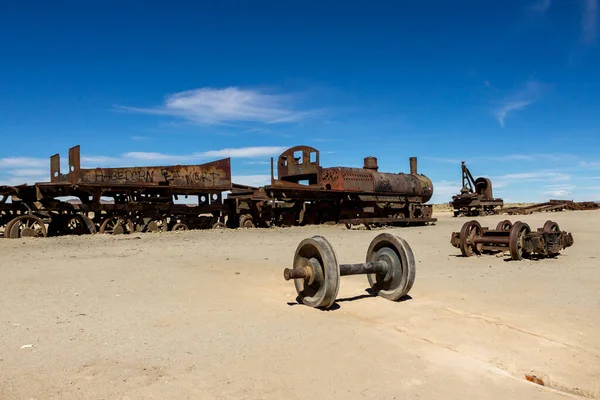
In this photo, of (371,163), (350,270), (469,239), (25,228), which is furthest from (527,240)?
(371,163)

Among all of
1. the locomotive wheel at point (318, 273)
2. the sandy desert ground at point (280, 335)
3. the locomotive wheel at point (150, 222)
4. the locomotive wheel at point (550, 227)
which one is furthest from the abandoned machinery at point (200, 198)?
the locomotive wheel at point (318, 273)

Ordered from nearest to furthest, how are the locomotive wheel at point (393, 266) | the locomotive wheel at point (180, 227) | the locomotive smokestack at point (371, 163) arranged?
the locomotive wheel at point (393, 266)
the locomotive wheel at point (180, 227)
the locomotive smokestack at point (371, 163)

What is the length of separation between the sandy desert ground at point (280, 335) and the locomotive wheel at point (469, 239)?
6.04 ft

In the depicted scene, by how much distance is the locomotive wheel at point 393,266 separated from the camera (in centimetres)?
620

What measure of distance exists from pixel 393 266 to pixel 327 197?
15.7 m

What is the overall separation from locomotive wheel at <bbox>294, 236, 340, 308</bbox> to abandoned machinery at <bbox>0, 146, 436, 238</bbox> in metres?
11.3

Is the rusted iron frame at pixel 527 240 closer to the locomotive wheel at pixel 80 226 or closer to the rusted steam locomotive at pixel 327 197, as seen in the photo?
the rusted steam locomotive at pixel 327 197

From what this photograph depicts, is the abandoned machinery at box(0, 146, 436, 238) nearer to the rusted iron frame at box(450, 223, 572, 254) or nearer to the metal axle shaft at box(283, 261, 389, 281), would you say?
the rusted iron frame at box(450, 223, 572, 254)

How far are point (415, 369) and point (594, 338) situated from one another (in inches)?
86.9

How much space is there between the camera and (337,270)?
5629 millimetres

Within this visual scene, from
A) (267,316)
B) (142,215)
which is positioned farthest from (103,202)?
(267,316)

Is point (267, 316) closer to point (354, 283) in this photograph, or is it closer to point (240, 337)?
point (240, 337)

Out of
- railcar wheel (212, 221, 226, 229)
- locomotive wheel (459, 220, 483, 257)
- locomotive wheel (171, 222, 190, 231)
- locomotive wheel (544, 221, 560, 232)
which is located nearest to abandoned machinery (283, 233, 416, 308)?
locomotive wheel (459, 220, 483, 257)

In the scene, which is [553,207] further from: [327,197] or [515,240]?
[515,240]
